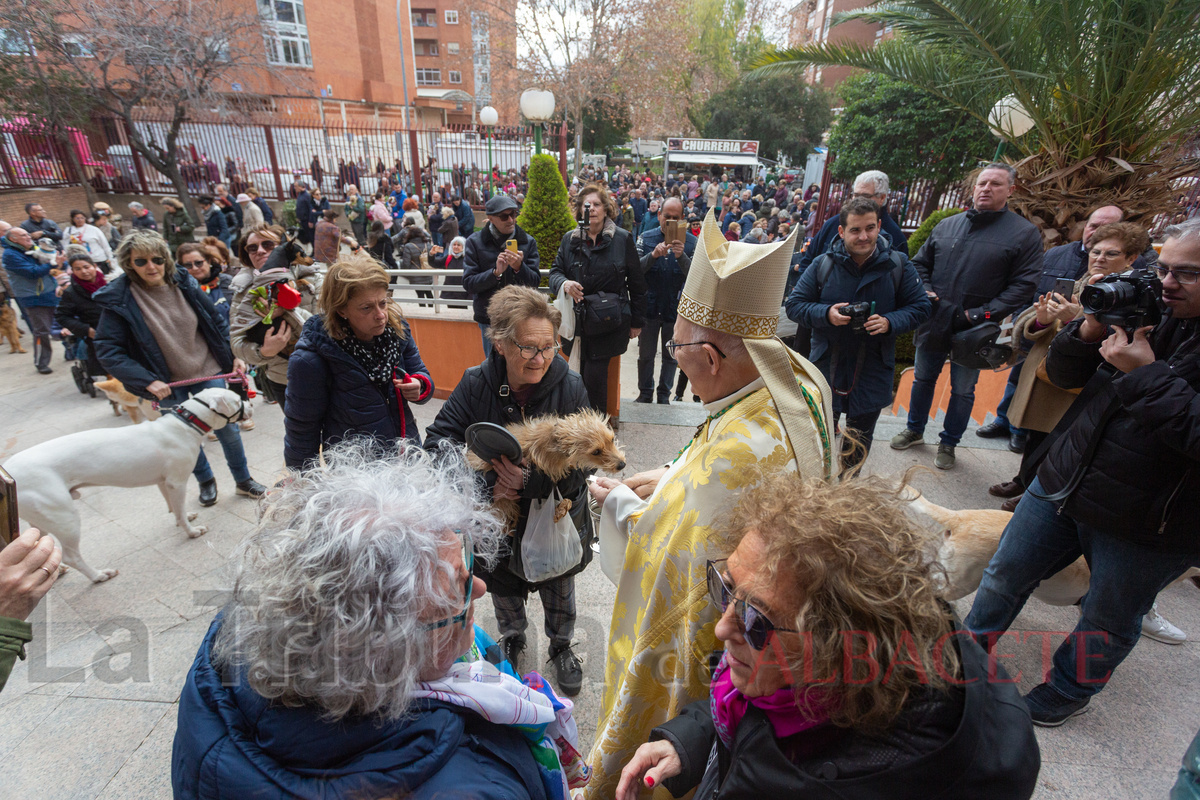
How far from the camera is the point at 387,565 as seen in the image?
3.54 feet

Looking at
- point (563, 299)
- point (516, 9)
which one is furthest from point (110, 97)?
point (563, 299)

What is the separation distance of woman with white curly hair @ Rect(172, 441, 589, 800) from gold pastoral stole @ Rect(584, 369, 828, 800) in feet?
1.71

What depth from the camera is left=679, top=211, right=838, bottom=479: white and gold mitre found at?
159 centimetres

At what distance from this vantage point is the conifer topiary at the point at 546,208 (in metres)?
6.13

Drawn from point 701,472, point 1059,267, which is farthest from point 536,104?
point 701,472

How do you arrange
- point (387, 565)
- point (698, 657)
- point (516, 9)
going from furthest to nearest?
1. point (516, 9)
2. point (698, 657)
3. point (387, 565)

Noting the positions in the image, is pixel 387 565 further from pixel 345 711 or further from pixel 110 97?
pixel 110 97

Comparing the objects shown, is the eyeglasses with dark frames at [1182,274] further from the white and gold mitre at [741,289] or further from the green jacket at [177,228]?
the green jacket at [177,228]

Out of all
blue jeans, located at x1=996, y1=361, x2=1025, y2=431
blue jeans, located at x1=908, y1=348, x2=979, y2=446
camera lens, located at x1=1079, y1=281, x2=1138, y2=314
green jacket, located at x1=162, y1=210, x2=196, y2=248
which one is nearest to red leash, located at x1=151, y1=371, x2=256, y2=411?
camera lens, located at x1=1079, y1=281, x2=1138, y2=314

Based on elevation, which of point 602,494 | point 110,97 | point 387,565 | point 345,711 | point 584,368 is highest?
point 110,97

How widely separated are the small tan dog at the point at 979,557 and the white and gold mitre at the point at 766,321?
3.71ft

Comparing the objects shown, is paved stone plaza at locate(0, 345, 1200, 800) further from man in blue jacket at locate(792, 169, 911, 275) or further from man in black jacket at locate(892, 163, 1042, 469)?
man in blue jacket at locate(792, 169, 911, 275)

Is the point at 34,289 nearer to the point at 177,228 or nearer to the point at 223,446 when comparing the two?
the point at 177,228

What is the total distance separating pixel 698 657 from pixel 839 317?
270 cm
